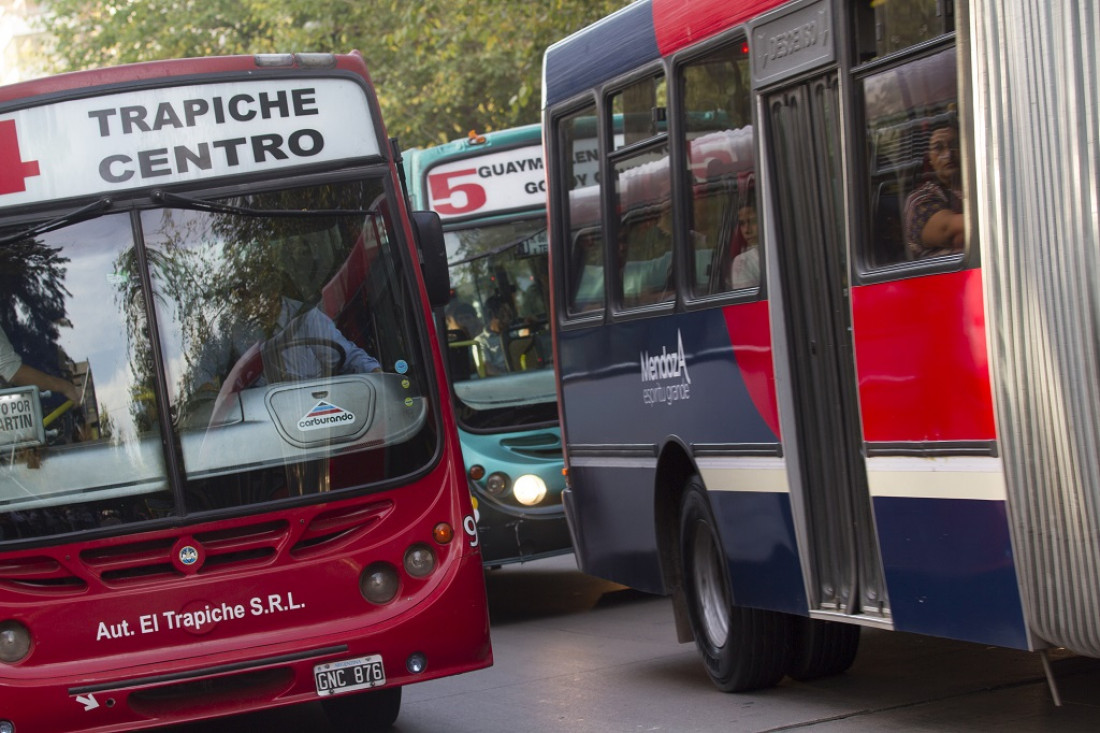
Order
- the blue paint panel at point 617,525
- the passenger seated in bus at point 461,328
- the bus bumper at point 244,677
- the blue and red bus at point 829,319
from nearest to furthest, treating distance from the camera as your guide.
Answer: the blue and red bus at point 829,319 → the bus bumper at point 244,677 → the blue paint panel at point 617,525 → the passenger seated in bus at point 461,328

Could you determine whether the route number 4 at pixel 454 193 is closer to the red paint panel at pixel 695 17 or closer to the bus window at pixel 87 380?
the red paint panel at pixel 695 17

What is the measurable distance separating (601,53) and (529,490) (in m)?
3.99

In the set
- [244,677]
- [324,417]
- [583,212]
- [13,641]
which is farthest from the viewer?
[583,212]

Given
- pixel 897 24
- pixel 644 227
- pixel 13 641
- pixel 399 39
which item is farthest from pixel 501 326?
pixel 399 39

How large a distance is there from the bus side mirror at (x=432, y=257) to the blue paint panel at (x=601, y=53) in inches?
60.3

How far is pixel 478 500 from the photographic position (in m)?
12.4

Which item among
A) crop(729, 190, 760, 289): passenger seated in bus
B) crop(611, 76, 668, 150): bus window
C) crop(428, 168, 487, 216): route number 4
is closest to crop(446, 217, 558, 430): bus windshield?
crop(428, 168, 487, 216): route number 4

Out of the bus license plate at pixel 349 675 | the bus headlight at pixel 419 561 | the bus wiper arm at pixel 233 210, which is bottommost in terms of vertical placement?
the bus license plate at pixel 349 675

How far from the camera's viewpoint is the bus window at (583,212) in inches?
377

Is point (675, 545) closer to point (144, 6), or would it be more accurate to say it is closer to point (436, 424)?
point (436, 424)

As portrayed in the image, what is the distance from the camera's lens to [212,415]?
23.3 ft

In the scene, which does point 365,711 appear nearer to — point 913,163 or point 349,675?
point 349,675

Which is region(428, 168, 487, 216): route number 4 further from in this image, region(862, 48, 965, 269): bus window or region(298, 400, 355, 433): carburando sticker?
region(862, 48, 965, 269): bus window

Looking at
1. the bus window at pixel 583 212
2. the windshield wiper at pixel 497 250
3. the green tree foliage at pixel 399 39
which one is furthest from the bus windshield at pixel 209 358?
the green tree foliage at pixel 399 39
